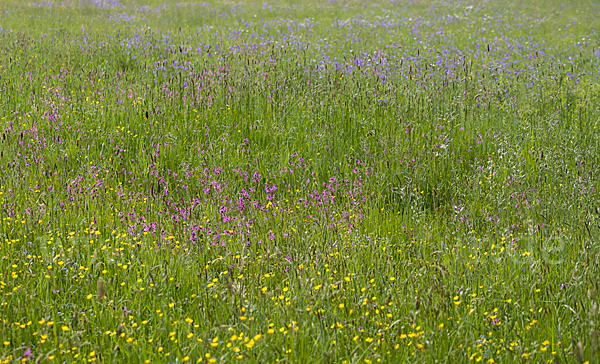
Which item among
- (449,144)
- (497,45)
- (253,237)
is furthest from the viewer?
(497,45)

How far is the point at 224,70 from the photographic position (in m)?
6.46

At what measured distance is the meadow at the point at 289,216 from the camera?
216 cm

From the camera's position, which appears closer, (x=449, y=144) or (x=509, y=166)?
(x=509, y=166)

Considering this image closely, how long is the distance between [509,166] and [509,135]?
0.74 metres

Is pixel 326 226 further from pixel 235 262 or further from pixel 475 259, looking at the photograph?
pixel 475 259

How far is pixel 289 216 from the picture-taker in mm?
3385

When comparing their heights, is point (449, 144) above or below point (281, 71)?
below

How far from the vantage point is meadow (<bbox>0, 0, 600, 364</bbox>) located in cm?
216

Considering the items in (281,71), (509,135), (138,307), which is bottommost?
(138,307)

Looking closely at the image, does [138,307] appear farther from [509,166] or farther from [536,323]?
[509,166]

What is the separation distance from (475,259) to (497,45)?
9394mm

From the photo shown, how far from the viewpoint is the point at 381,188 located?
3.80 metres

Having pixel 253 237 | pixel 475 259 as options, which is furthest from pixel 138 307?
pixel 475 259

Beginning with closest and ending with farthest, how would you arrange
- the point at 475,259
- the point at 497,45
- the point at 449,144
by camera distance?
the point at 475,259 → the point at 449,144 → the point at 497,45
